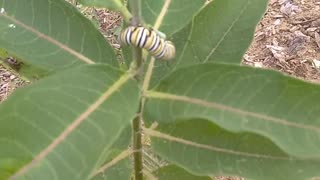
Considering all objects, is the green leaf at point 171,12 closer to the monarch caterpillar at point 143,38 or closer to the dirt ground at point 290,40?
the monarch caterpillar at point 143,38

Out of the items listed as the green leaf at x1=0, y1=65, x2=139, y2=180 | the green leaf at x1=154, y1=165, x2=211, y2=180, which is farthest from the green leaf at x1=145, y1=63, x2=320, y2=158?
the green leaf at x1=154, y1=165, x2=211, y2=180

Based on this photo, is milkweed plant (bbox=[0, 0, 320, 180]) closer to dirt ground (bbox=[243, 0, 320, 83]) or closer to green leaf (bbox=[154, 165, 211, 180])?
green leaf (bbox=[154, 165, 211, 180])

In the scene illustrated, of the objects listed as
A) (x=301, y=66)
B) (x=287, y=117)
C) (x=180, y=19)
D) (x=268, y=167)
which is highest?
(x=180, y=19)

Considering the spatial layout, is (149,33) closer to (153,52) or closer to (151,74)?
(153,52)

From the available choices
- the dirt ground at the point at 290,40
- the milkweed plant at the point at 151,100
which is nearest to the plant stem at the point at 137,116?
the milkweed plant at the point at 151,100

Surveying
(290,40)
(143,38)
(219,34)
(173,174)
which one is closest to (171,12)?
(219,34)

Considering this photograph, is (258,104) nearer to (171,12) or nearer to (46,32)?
(171,12)

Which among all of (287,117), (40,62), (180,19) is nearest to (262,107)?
(287,117)
